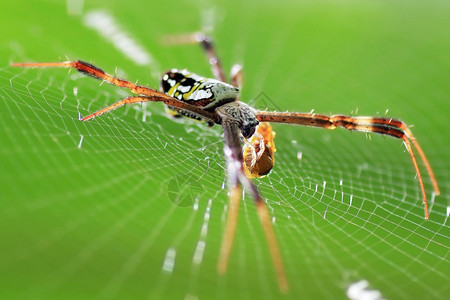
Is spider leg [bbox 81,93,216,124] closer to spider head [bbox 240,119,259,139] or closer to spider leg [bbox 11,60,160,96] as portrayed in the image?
spider leg [bbox 11,60,160,96]

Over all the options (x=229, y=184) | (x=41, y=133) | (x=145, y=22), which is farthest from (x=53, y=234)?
(x=145, y=22)

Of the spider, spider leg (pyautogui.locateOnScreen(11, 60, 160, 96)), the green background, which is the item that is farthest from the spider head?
spider leg (pyautogui.locateOnScreen(11, 60, 160, 96))

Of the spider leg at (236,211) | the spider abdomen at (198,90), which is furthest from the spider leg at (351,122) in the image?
the spider leg at (236,211)

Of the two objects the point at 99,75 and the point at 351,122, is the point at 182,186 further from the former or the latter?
the point at 351,122

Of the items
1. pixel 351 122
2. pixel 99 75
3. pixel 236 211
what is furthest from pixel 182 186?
pixel 351 122

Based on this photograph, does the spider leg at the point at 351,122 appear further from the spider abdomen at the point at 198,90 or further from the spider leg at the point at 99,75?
the spider leg at the point at 99,75
